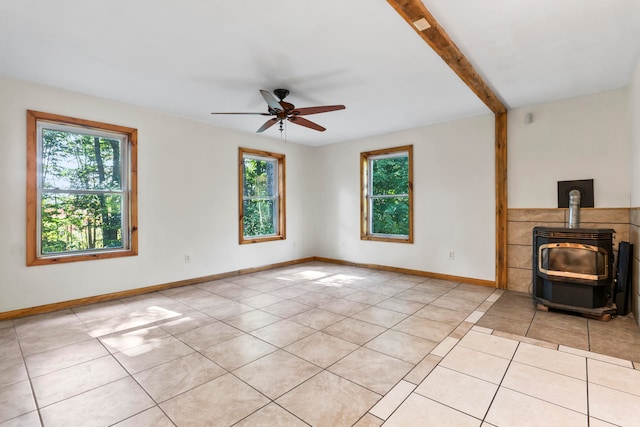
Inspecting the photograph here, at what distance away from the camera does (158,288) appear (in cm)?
432

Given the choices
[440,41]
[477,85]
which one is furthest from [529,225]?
[440,41]

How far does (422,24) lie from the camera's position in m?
2.20

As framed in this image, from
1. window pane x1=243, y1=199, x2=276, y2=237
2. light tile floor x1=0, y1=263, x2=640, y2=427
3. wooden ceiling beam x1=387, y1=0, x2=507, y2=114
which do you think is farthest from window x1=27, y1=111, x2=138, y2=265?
wooden ceiling beam x1=387, y1=0, x2=507, y2=114

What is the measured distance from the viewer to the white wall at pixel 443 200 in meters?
4.47

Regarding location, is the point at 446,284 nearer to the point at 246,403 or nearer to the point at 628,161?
the point at 628,161

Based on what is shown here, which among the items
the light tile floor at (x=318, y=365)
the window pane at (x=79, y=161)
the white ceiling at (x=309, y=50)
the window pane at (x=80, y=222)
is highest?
the white ceiling at (x=309, y=50)

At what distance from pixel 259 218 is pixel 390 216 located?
2.42 metres

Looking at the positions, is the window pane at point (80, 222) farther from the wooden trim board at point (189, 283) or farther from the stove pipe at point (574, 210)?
the stove pipe at point (574, 210)

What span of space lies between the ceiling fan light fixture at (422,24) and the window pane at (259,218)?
403 cm

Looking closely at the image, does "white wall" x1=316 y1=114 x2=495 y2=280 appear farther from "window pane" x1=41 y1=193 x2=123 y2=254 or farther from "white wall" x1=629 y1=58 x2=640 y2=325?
"window pane" x1=41 y1=193 x2=123 y2=254

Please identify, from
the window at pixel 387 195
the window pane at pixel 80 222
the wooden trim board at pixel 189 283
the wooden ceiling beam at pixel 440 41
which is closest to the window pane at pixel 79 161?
the window pane at pixel 80 222

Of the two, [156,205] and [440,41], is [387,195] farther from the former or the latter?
[156,205]

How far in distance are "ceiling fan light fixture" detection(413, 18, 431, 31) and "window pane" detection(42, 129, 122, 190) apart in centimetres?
382

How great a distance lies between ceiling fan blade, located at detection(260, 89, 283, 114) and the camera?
3.00 metres
